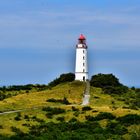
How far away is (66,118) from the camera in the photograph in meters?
83.8

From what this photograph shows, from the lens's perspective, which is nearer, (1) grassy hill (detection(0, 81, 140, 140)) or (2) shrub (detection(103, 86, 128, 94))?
(1) grassy hill (detection(0, 81, 140, 140))

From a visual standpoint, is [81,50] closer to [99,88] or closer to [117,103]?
[99,88]

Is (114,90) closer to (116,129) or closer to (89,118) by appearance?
(89,118)

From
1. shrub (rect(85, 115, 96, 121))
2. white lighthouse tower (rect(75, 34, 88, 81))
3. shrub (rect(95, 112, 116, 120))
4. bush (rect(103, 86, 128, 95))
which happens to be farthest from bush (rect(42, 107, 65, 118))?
white lighthouse tower (rect(75, 34, 88, 81))

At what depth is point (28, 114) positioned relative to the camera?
86.4 m

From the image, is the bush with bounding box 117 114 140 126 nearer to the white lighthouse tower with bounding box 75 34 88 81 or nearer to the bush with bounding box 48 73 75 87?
the white lighthouse tower with bounding box 75 34 88 81

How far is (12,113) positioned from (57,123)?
406 inches

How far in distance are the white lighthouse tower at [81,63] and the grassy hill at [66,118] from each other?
48.9 ft

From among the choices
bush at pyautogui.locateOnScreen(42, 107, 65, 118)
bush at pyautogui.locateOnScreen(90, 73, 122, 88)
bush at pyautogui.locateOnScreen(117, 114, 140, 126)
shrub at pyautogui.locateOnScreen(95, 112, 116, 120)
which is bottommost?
bush at pyautogui.locateOnScreen(117, 114, 140, 126)

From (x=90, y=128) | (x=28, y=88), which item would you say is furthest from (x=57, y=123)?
(x=28, y=88)

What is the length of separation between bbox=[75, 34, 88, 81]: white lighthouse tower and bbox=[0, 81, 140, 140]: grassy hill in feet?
48.9

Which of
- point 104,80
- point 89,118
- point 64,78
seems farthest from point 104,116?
point 64,78

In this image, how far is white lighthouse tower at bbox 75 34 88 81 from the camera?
12744cm

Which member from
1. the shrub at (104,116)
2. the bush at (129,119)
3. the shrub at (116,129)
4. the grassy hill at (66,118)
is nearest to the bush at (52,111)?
the grassy hill at (66,118)
